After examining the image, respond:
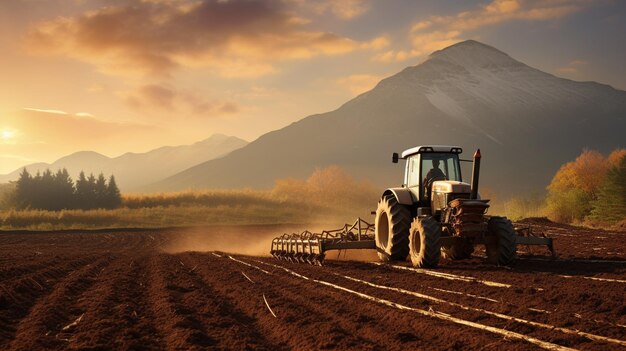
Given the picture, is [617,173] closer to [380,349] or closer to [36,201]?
[380,349]

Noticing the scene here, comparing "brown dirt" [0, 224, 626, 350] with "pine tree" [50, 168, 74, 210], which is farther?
"pine tree" [50, 168, 74, 210]

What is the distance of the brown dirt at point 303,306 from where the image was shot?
23.2 ft

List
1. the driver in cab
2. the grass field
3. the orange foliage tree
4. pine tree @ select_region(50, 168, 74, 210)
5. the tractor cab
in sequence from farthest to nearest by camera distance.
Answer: pine tree @ select_region(50, 168, 74, 210) → the orange foliage tree → the grass field → the driver in cab → the tractor cab

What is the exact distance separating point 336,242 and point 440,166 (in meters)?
3.56

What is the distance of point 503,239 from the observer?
12.9 meters

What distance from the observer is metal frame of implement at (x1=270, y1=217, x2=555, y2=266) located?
47.1 feet

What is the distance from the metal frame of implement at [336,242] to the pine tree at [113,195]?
6069cm

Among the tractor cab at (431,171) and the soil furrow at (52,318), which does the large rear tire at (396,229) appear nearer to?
the tractor cab at (431,171)

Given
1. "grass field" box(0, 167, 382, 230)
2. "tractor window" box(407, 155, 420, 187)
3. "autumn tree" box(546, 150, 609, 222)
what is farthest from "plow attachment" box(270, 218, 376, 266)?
"grass field" box(0, 167, 382, 230)

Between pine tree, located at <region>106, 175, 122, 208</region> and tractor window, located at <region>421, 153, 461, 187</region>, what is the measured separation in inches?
2595

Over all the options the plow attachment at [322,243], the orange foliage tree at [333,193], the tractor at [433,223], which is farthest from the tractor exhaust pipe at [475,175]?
the orange foliage tree at [333,193]

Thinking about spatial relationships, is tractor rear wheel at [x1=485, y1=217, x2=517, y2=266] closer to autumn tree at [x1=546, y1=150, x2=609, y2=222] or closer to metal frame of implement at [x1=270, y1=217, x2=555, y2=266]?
metal frame of implement at [x1=270, y1=217, x2=555, y2=266]

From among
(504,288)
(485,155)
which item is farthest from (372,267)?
(485,155)

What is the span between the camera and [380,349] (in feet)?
21.4
